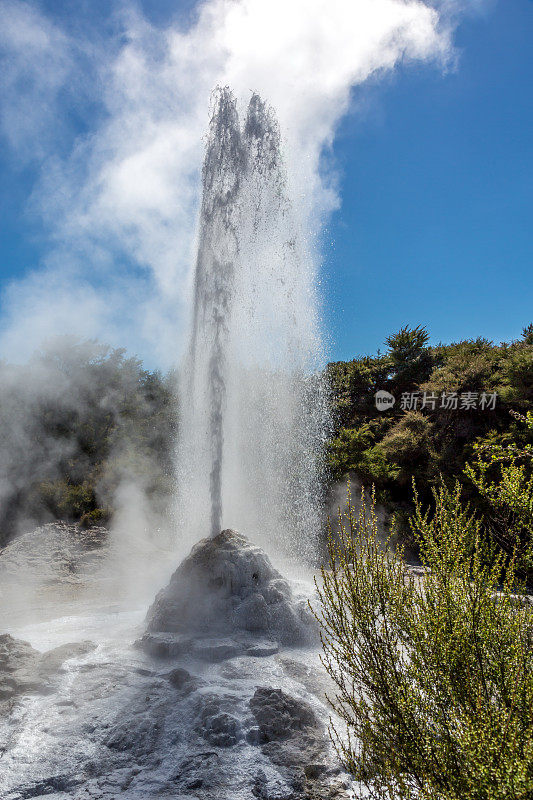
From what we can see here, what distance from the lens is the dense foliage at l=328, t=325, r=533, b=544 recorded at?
12.9 metres

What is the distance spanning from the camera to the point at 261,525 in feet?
44.9

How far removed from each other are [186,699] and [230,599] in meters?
1.87

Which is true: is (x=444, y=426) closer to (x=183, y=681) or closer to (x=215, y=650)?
(x=215, y=650)

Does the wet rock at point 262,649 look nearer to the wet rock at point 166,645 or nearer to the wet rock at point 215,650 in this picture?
the wet rock at point 215,650

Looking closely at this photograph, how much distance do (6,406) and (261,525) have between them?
11.2 metres

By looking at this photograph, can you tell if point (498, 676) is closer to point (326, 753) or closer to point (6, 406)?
point (326, 753)

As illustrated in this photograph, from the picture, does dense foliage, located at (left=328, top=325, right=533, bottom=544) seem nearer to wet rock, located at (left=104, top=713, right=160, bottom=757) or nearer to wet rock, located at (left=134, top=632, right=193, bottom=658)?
wet rock, located at (left=134, top=632, right=193, bottom=658)

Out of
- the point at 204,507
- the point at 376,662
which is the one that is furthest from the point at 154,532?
the point at 376,662

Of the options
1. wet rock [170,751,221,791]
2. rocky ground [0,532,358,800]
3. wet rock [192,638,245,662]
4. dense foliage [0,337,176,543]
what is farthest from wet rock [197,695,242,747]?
dense foliage [0,337,176,543]

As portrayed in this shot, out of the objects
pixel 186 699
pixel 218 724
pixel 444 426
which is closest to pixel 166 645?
pixel 186 699

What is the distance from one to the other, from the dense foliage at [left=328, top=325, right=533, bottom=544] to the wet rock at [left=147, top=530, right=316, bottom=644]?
603cm

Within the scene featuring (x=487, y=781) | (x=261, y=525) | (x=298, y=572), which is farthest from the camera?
(x=261, y=525)

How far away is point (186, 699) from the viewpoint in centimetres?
556

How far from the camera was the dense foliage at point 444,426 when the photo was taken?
12875 millimetres
